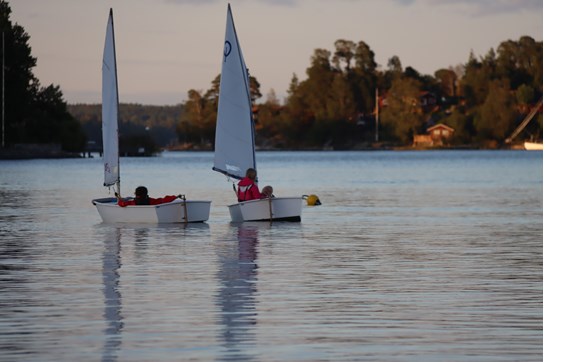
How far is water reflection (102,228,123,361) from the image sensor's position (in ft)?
47.1

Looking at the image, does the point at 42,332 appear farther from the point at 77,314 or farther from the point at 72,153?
the point at 72,153

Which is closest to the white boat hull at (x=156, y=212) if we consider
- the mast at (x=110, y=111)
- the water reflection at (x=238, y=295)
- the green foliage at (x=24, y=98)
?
the mast at (x=110, y=111)

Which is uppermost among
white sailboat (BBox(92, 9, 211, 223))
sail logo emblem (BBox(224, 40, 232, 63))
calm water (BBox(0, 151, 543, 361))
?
sail logo emblem (BBox(224, 40, 232, 63))

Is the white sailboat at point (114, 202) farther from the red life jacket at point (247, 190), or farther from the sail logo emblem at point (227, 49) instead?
the sail logo emblem at point (227, 49)

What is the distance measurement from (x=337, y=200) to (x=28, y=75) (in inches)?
3773

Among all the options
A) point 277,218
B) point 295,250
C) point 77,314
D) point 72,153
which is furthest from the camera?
point 72,153

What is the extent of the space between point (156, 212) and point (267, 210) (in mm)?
3254

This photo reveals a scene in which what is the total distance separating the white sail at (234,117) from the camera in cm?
4097

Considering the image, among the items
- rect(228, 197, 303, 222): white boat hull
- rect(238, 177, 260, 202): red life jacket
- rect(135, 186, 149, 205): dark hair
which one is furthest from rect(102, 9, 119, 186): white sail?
rect(238, 177, 260, 202): red life jacket

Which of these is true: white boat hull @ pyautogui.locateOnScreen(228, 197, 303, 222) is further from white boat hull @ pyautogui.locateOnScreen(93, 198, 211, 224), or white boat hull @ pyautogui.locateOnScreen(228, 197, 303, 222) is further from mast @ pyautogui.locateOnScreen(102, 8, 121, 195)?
mast @ pyautogui.locateOnScreen(102, 8, 121, 195)

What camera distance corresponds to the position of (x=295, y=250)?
28844 mm

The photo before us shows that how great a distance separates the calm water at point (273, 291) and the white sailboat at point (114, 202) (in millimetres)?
529

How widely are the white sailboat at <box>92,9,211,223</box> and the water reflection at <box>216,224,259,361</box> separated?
474 cm
